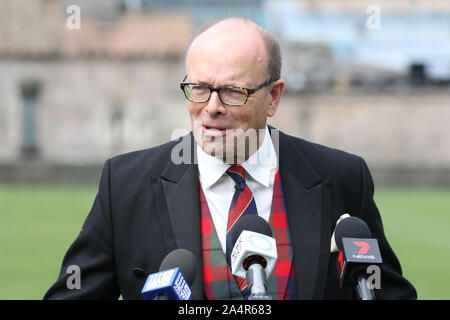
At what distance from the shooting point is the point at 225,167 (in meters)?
3.13

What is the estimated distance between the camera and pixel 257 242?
2.34m

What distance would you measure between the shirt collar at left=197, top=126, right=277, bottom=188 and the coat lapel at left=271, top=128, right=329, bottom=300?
7 cm

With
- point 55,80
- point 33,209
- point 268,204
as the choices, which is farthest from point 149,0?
point 268,204

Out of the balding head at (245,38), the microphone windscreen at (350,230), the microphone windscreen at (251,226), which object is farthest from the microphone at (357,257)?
the balding head at (245,38)

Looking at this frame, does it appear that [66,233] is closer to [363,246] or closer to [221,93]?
[221,93]

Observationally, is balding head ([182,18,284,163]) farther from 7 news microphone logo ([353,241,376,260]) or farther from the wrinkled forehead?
7 news microphone logo ([353,241,376,260])

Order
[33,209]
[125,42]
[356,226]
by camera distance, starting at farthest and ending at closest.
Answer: [125,42] < [33,209] < [356,226]

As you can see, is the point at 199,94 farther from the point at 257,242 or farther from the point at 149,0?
the point at 149,0

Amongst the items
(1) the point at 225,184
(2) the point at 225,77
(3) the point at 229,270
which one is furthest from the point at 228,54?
(3) the point at 229,270

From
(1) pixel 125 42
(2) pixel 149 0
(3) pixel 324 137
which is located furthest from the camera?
(2) pixel 149 0

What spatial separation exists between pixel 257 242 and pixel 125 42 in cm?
4810

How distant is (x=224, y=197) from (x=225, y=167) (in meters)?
0.11

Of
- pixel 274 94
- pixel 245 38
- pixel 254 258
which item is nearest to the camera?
pixel 254 258

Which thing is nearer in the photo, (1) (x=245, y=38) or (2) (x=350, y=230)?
(2) (x=350, y=230)
